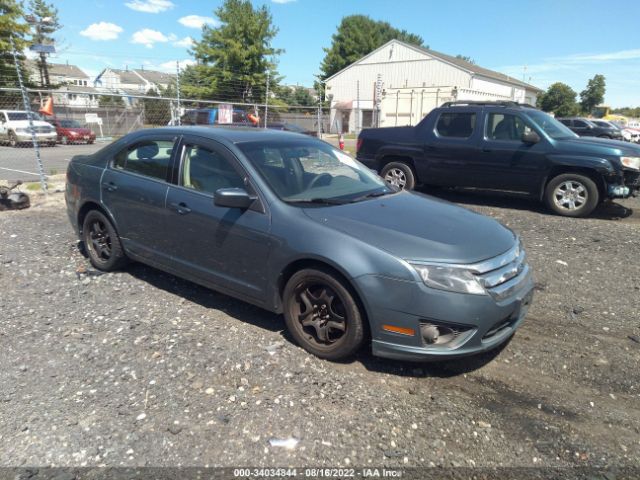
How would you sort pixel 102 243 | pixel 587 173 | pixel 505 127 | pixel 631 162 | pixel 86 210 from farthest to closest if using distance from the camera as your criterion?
pixel 505 127, pixel 587 173, pixel 631 162, pixel 86 210, pixel 102 243

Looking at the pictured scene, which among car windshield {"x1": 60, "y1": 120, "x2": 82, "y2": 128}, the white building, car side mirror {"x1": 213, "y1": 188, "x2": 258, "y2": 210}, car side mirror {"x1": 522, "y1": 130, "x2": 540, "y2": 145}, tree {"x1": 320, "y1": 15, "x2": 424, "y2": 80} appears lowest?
car windshield {"x1": 60, "y1": 120, "x2": 82, "y2": 128}

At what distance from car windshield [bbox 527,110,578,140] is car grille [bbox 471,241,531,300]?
17.9ft

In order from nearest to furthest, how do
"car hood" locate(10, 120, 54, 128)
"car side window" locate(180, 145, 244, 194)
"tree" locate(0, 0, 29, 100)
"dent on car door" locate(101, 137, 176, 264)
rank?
"car side window" locate(180, 145, 244, 194) < "dent on car door" locate(101, 137, 176, 264) < "car hood" locate(10, 120, 54, 128) < "tree" locate(0, 0, 29, 100)

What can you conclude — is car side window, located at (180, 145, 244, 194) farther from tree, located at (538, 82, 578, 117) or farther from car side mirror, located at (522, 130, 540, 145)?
tree, located at (538, 82, 578, 117)

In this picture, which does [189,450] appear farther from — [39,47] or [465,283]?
[39,47]

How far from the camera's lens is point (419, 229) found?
3.33 m

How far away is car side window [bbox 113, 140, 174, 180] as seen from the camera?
4379 millimetres

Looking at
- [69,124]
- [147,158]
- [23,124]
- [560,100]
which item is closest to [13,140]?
[23,124]

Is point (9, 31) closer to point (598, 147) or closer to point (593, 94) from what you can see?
point (598, 147)

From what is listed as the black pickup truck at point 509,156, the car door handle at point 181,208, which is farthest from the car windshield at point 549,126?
the car door handle at point 181,208

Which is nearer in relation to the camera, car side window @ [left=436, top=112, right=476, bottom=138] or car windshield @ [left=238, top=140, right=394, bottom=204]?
car windshield @ [left=238, top=140, right=394, bottom=204]

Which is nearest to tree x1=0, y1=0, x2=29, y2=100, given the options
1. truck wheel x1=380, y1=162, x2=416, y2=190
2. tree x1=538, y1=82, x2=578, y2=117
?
truck wheel x1=380, y1=162, x2=416, y2=190

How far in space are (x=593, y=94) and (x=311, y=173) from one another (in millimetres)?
83318

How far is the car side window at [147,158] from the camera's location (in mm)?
4379
